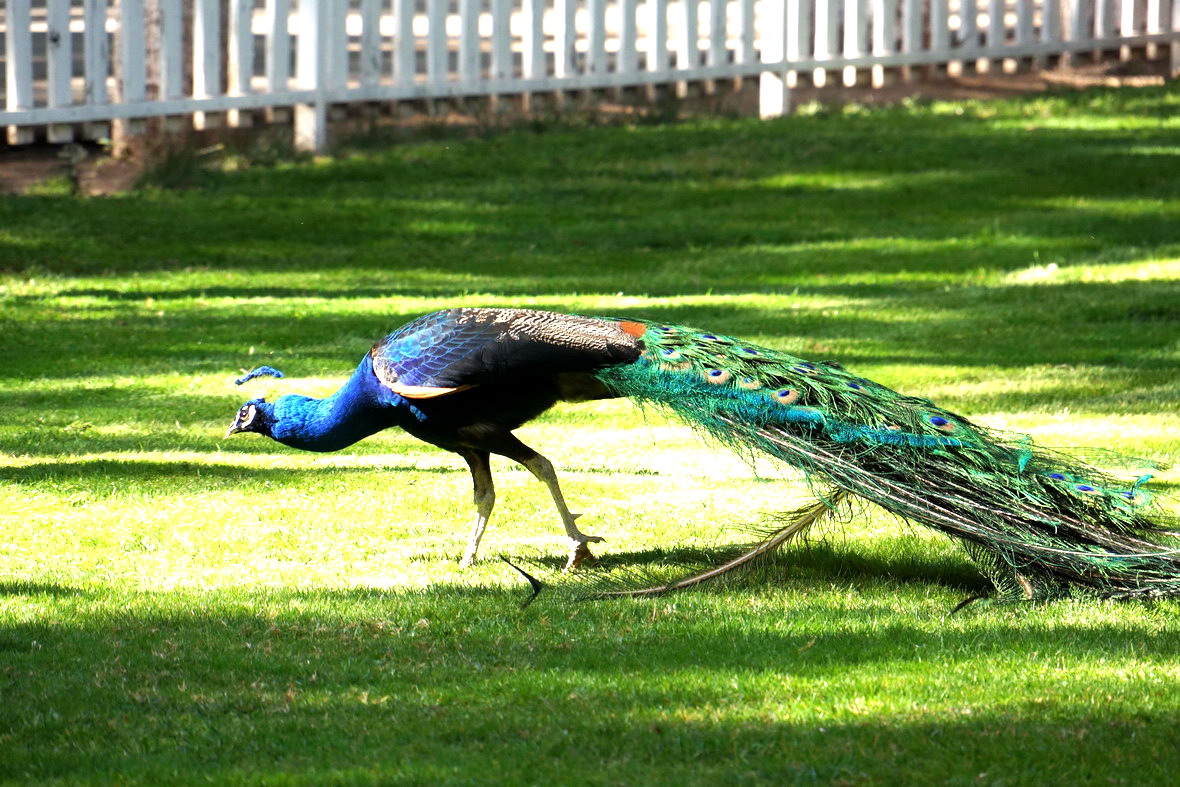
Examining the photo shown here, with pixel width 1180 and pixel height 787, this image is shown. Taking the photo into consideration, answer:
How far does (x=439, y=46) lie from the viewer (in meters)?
17.5

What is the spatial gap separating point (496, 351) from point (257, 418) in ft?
3.87

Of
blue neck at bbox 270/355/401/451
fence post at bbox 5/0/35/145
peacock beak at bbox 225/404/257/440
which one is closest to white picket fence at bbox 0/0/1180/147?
fence post at bbox 5/0/35/145

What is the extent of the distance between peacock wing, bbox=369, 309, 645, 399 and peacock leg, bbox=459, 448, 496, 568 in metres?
0.68

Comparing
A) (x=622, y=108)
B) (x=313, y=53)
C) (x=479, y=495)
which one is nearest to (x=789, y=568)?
(x=479, y=495)

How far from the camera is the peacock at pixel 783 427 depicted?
659cm

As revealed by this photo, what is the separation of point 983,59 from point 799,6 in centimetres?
289

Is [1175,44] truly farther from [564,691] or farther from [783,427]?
[564,691]

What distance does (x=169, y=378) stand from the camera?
38.0ft

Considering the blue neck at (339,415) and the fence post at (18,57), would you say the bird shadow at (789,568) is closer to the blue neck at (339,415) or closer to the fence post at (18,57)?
the blue neck at (339,415)

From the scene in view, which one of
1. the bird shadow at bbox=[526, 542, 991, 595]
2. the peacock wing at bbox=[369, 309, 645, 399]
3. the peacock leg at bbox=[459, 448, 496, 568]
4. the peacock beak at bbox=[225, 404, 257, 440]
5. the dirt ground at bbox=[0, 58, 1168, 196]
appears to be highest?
the dirt ground at bbox=[0, 58, 1168, 196]

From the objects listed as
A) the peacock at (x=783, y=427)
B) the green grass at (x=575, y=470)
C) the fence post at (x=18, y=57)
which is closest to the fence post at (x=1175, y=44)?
the green grass at (x=575, y=470)

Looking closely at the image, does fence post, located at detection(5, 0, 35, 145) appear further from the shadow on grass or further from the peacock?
the shadow on grass

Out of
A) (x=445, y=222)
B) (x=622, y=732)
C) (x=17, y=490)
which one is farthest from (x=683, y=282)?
(x=622, y=732)

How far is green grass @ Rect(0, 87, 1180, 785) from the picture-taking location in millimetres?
5195
